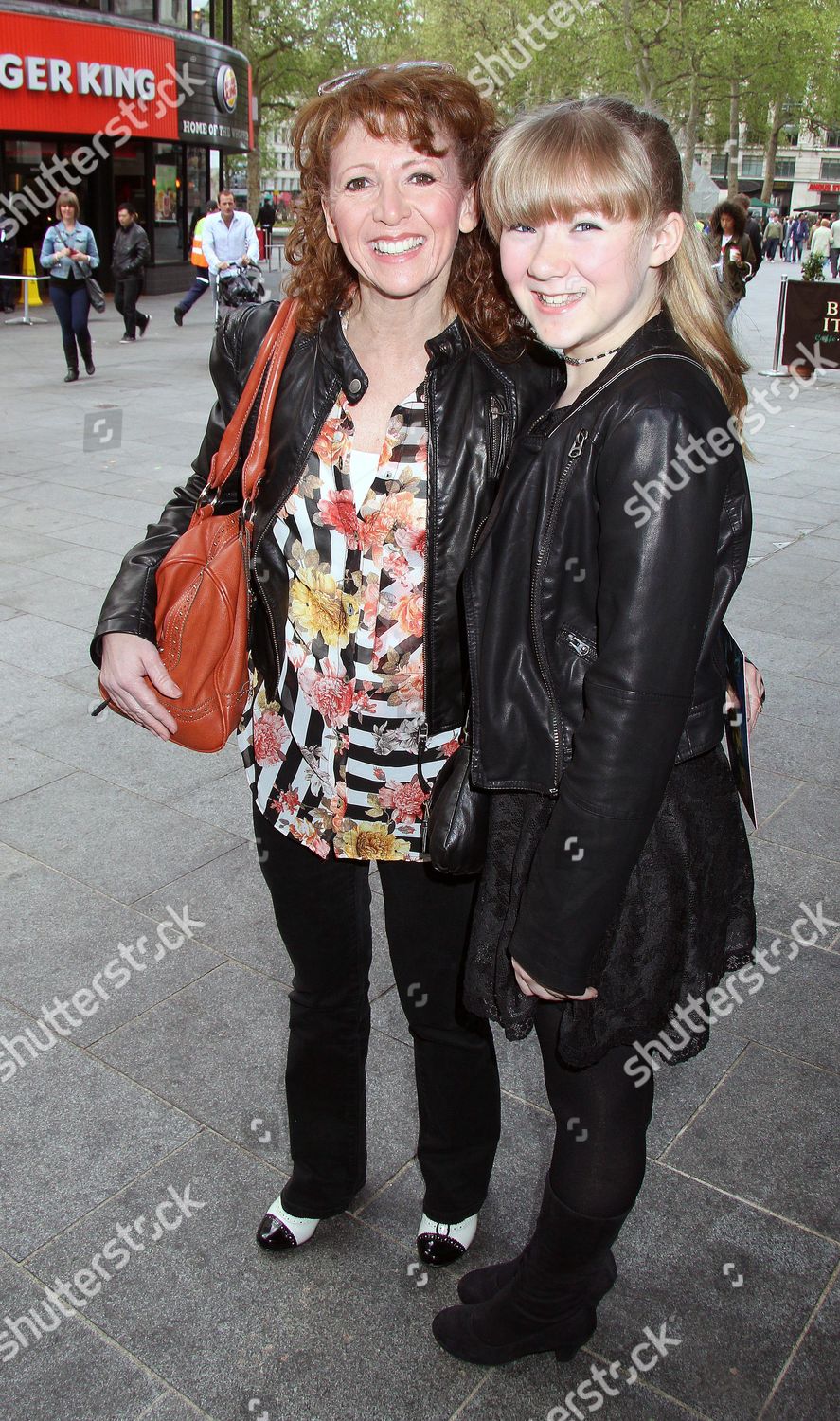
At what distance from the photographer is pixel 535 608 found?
1.60 m

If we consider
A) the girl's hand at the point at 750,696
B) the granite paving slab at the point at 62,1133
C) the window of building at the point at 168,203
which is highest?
the window of building at the point at 168,203

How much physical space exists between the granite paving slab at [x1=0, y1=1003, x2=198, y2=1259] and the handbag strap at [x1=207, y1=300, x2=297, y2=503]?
4.96 ft

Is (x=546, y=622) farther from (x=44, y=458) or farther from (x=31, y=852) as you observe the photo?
(x=44, y=458)

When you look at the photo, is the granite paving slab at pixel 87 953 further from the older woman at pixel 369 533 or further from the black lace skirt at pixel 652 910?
the black lace skirt at pixel 652 910

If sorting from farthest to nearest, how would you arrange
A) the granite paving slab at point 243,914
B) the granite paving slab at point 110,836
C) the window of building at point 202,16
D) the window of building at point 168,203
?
1. the window of building at point 202,16
2. the window of building at point 168,203
3. the granite paving slab at point 110,836
4. the granite paving slab at point 243,914

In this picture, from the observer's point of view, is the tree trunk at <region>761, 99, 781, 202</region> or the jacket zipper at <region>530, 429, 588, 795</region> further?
the tree trunk at <region>761, 99, 781, 202</region>

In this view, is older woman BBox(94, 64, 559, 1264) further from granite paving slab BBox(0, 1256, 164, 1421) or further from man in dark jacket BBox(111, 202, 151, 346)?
man in dark jacket BBox(111, 202, 151, 346)

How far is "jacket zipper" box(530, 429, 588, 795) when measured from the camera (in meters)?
1.54

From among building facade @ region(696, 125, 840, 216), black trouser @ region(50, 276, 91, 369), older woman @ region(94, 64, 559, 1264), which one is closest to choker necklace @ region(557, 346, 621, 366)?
older woman @ region(94, 64, 559, 1264)

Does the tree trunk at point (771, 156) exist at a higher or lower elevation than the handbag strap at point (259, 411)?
higher

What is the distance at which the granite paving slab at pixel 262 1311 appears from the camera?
2137 mm

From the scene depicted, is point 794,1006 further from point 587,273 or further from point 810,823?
point 587,273

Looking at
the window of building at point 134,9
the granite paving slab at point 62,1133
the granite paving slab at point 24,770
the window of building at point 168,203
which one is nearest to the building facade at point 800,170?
the window of building at point 168,203

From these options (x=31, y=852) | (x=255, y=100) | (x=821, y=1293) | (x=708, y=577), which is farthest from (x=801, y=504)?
(x=255, y=100)
